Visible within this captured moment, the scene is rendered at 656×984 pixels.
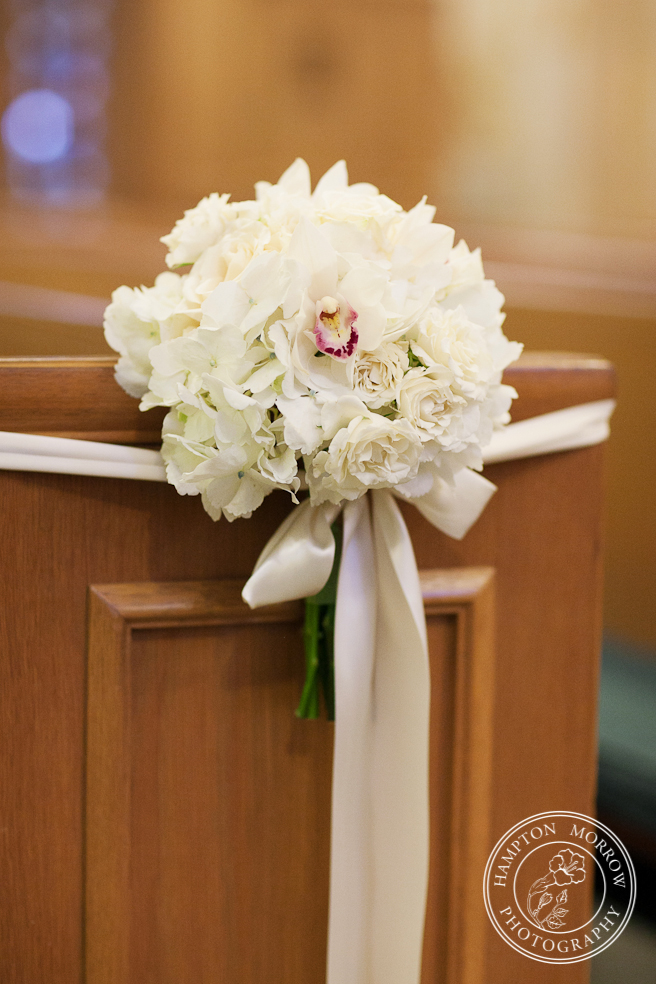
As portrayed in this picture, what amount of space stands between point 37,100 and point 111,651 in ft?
8.23

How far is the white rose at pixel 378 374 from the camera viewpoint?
0.69 meters

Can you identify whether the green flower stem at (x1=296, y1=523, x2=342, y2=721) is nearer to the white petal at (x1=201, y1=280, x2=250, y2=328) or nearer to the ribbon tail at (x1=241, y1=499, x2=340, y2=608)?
the ribbon tail at (x1=241, y1=499, x2=340, y2=608)

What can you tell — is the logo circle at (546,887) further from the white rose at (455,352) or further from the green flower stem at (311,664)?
the white rose at (455,352)

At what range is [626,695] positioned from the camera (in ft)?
5.66

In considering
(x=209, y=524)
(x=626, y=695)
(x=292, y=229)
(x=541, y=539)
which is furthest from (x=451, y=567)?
(x=626, y=695)

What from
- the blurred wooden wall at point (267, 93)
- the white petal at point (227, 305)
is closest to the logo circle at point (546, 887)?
the white petal at point (227, 305)

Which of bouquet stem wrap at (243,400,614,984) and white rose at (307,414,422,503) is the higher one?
white rose at (307,414,422,503)

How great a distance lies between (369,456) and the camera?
668 millimetres

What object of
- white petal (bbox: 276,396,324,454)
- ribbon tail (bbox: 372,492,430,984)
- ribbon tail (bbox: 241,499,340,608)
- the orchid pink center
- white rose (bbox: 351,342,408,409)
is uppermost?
the orchid pink center

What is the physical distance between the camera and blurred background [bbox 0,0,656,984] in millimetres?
2574

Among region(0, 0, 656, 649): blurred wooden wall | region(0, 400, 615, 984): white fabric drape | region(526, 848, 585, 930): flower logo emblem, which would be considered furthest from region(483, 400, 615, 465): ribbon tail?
region(0, 0, 656, 649): blurred wooden wall

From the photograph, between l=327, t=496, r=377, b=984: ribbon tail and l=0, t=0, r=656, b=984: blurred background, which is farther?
l=0, t=0, r=656, b=984: blurred background

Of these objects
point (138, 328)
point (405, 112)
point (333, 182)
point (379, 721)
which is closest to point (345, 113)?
point (405, 112)

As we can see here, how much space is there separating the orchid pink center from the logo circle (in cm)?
57
